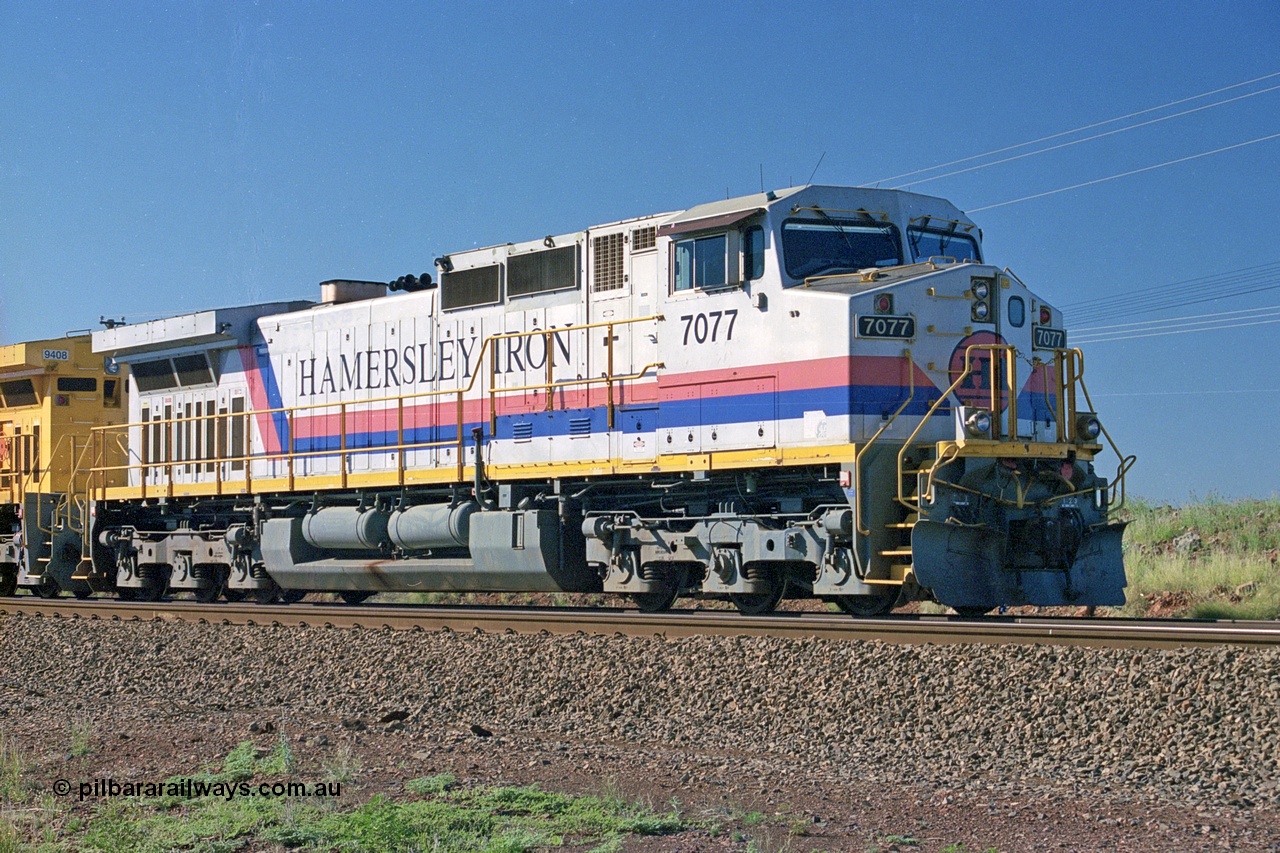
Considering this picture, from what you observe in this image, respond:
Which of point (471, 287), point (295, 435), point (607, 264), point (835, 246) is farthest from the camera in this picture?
point (295, 435)

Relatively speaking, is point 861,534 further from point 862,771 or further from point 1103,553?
point 862,771

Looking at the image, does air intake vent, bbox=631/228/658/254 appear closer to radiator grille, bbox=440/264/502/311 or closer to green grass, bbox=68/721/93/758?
radiator grille, bbox=440/264/502/311

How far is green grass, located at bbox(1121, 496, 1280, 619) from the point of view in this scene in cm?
1534

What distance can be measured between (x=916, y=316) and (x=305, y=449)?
27.2 ft

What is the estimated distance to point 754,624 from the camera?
10.9m

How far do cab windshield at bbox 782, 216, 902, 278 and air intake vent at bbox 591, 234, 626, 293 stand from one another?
2050 mm

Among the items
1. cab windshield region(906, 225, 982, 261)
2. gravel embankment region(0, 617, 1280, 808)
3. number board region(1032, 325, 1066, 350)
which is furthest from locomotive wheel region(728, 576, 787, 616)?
cab windshield region(906, 225, 982, 261)

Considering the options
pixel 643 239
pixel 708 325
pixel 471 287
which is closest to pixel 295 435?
pixel 471 287

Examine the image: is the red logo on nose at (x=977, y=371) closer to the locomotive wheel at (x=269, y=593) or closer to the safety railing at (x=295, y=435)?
the safety railing at (x=295, y=435)

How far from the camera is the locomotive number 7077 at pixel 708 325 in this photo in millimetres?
12289

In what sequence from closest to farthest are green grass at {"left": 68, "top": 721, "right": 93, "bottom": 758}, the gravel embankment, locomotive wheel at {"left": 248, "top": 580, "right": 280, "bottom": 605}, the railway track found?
1. the gravel embankment
2. green grass at {"left": 68, "top": 721, "right": 93, "bottom": 758}
3. the railway track
4. locomotive wheel at {"left": 248, "top": 580, "right": 280, "bottom": 605}

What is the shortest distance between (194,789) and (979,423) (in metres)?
6.87

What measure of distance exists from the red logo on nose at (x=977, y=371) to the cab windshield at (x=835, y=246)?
3.55 ft

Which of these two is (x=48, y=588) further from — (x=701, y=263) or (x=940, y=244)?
(x=940, y=244)
